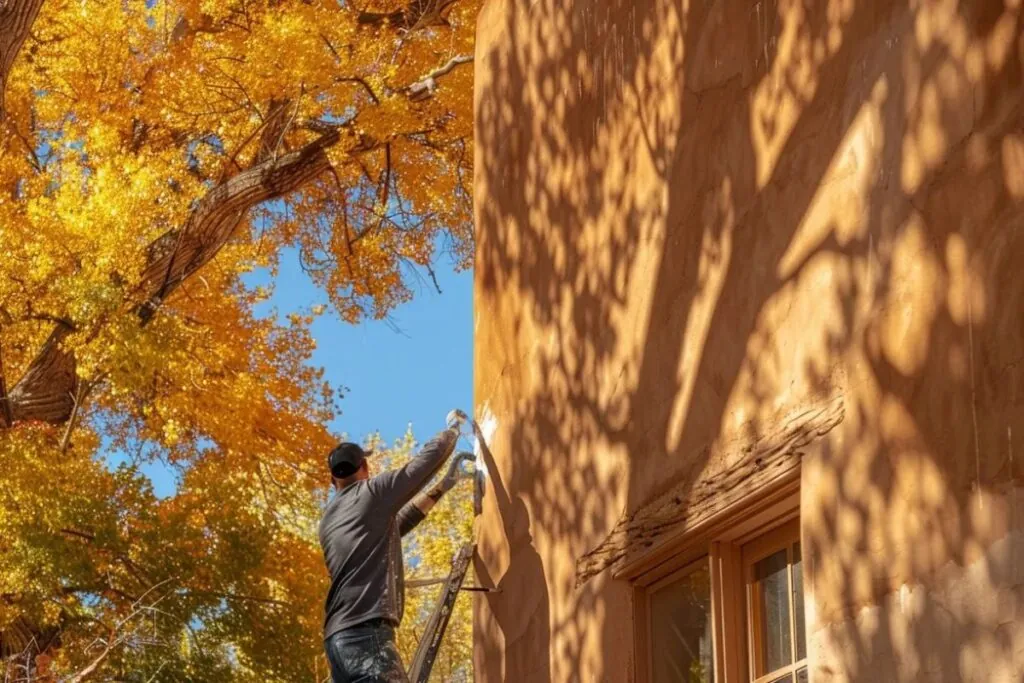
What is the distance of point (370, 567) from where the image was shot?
6.91 metres

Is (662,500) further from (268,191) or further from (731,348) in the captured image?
(268,191)

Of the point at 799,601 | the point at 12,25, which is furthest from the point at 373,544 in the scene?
the point at 12,25

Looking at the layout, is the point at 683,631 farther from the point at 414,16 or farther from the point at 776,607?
the point at 414,16

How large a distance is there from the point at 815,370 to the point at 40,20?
736 inches

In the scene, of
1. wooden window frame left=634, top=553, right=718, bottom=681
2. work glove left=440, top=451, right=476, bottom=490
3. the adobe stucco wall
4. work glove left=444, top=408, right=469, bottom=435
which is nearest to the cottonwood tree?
work glove left=440, top=451, right=476, bottom=490

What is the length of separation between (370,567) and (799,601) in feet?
8.76

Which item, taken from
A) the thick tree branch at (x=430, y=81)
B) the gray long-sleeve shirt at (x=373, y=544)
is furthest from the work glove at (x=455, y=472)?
the thick tree branch at (x=430, y=81)

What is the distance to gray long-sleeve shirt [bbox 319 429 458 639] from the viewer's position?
6898 mm

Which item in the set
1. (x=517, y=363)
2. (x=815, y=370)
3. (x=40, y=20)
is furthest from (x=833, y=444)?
(x=40, y=20)

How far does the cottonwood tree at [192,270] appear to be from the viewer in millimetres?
16859

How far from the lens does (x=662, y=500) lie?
5.52 metres

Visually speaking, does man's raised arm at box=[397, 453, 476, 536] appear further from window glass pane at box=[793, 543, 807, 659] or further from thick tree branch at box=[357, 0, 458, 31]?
thick tree branch at box=[357, 0, 458, 31]

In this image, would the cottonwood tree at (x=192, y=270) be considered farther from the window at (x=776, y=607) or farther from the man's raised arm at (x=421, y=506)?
the window at (x=776, y=607)

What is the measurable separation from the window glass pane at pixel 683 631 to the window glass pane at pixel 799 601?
21.7 inches
